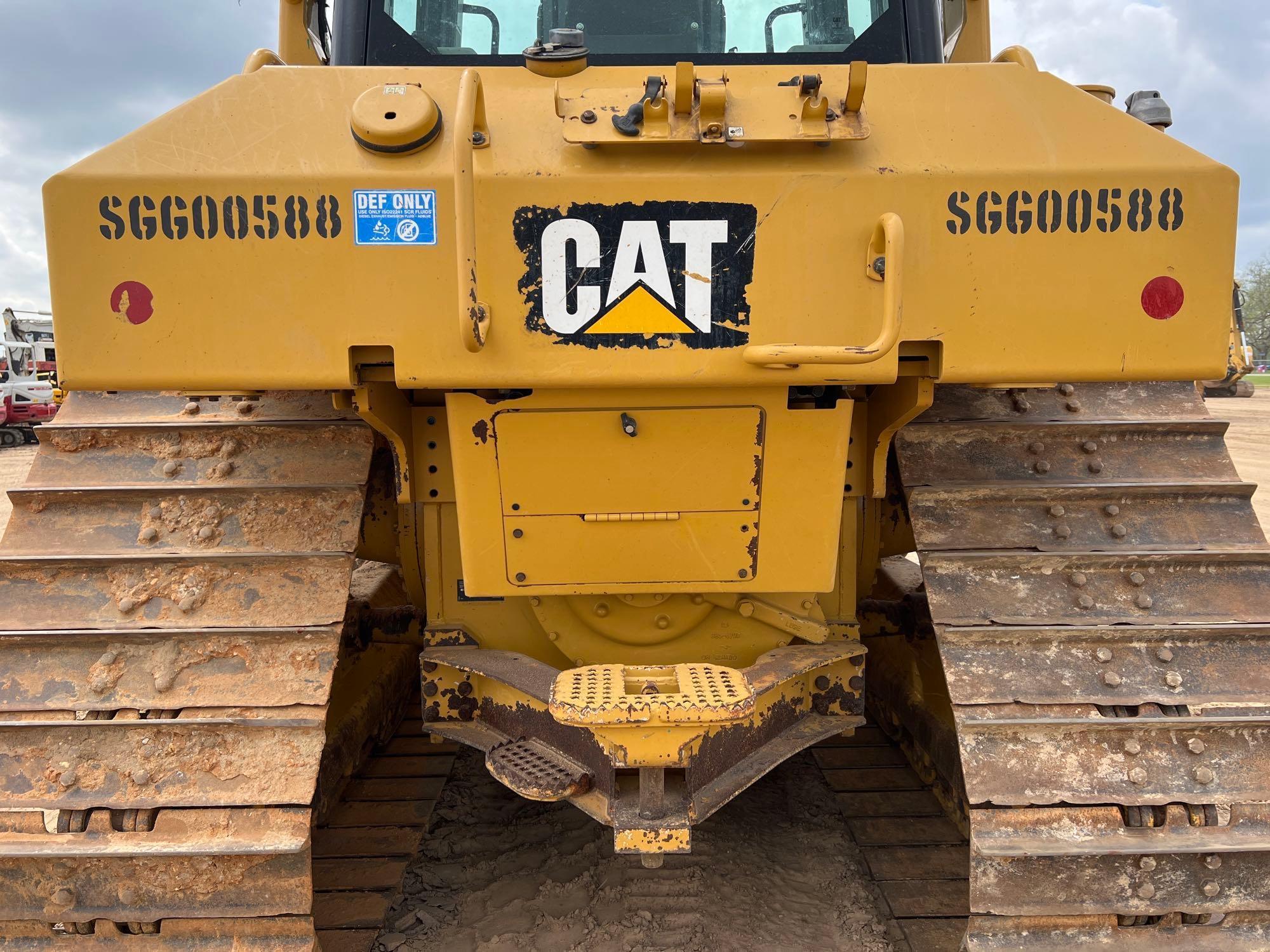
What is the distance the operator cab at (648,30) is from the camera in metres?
2.63

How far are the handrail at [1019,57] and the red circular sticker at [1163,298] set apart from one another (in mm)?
546

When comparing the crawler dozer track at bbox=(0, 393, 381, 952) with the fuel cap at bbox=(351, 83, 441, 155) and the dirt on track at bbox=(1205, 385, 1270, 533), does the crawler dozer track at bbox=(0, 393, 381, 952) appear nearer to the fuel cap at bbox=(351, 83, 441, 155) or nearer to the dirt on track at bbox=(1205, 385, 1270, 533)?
the fuel cap at bbox=(351, 83, 441, 155)

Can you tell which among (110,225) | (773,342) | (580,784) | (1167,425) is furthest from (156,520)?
(1167,425)

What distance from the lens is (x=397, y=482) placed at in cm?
261

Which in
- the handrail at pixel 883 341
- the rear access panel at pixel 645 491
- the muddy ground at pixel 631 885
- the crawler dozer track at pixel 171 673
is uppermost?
the handrail at pixel 883 341

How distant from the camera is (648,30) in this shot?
2.63 meters

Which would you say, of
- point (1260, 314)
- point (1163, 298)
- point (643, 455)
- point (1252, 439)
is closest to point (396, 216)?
point (643, 455)

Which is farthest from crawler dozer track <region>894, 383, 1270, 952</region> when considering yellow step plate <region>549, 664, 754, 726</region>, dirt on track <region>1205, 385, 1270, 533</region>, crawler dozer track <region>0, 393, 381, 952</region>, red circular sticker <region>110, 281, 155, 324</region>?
dirt on track <region>1205, 385, 1270, 533</region>

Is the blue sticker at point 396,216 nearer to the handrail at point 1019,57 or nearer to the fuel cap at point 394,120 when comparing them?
the fuel cap at point 394,120

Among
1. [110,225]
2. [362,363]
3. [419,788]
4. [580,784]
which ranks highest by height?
[110,225]

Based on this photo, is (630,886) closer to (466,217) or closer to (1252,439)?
(466,217)

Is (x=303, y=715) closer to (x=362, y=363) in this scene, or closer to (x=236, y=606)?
(x=236, y=606)

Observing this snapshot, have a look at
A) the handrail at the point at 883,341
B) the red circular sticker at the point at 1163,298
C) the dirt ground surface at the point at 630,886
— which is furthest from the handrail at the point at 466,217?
the dirt ground surface at the point at 630,886

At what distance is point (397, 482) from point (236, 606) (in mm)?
535
